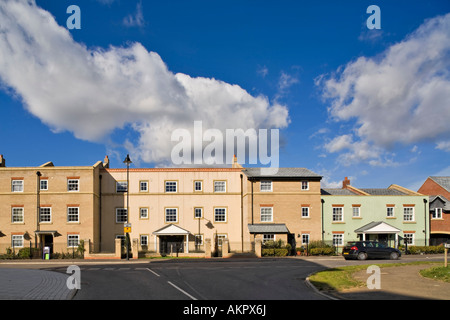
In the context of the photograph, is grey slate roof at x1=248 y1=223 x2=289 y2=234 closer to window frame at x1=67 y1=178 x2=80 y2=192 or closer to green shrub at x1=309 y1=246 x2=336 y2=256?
green shrub at x1=309 y1=246 x2=336 y2=256

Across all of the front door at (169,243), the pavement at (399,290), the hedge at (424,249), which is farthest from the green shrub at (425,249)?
the pavement at (399,290)

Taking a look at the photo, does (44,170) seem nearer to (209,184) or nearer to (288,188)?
(209,184)

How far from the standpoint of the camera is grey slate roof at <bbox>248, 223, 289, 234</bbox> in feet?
138

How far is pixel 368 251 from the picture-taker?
1384 inches

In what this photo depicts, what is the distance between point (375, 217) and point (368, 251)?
11.4m

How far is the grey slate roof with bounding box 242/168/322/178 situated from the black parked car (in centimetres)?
1084

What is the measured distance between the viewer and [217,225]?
150 feet

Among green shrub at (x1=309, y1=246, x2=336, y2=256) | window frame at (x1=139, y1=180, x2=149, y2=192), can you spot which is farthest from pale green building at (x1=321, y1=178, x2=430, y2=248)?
window frame at (x1=139, y1=180, x2=149, y2=192)

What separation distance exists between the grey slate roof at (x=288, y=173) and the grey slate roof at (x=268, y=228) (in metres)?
4.89

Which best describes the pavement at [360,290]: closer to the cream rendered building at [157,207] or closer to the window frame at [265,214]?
the cream rendered building at [157,207]

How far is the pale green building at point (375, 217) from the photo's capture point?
45.1 metres

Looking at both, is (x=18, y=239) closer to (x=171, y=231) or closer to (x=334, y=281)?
(x=171, y=231)

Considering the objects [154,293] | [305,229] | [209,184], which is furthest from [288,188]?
[154,293]
